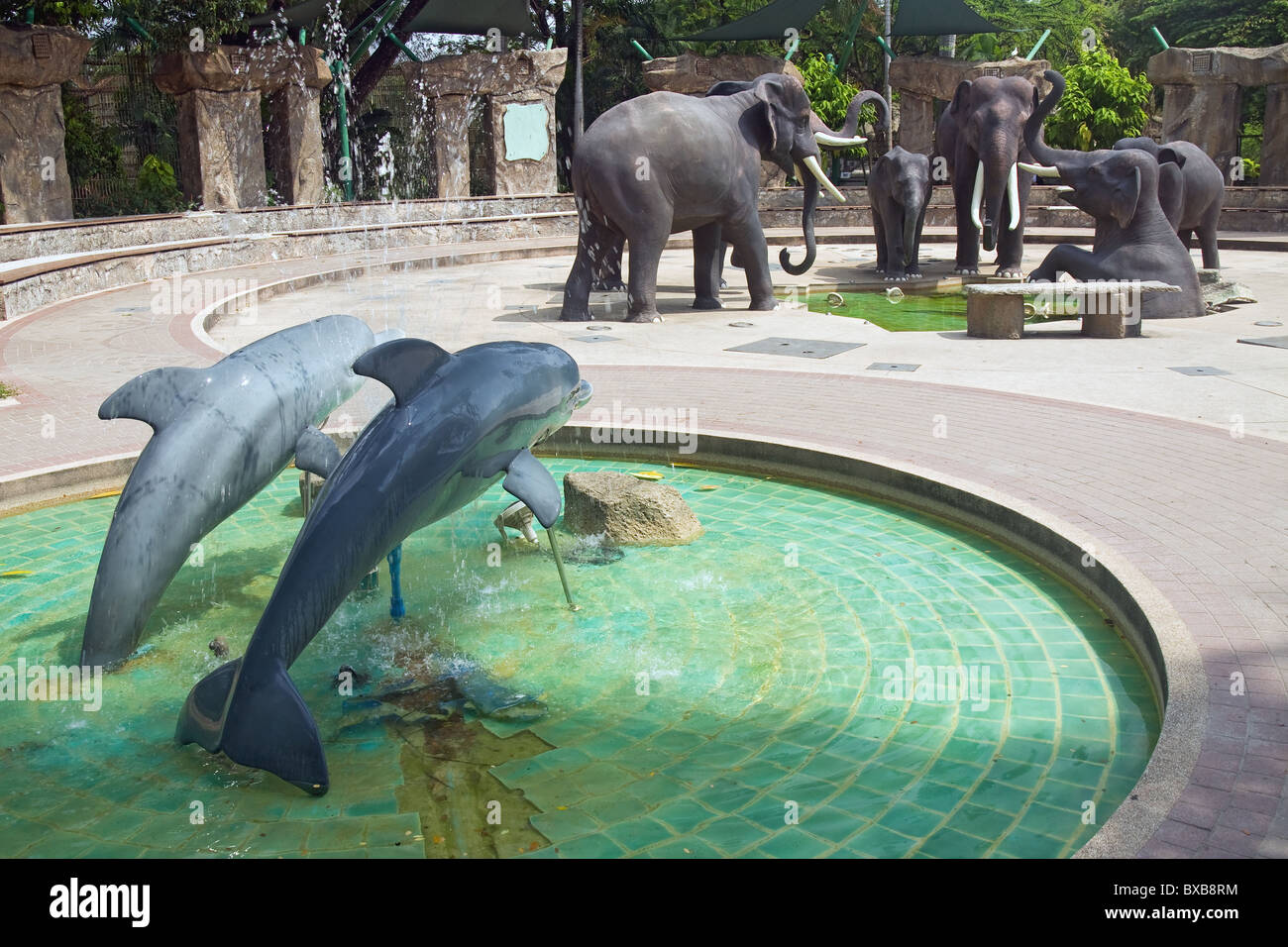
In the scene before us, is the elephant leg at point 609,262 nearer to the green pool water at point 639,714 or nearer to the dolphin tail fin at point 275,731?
the green pool water at point 639,714

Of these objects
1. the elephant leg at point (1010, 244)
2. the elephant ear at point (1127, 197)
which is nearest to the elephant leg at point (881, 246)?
the elephant leg at point (1010, 244)

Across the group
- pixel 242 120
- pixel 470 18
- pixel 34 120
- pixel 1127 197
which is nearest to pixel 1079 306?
pixel 1127 197

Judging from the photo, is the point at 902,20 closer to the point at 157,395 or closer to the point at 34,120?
the point at 34,120

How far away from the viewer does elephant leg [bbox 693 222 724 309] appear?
48.5ft

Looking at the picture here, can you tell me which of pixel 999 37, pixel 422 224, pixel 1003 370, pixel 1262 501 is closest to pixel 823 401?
pixel 1003 370

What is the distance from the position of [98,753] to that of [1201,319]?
12.8 meters

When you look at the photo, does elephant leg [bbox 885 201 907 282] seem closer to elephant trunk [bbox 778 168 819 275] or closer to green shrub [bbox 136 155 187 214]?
elephant trunk [bbox 778 168 819 275]

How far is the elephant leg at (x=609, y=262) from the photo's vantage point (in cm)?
1377

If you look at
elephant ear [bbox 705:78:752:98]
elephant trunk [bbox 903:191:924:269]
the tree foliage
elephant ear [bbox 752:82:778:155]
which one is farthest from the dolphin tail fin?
the tree foliage

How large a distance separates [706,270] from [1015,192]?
18.4 feet

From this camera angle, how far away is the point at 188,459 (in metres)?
4.96

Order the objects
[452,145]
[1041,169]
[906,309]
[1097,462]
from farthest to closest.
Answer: [452,145] < [1041,169] < [906,309] < [1097,462]

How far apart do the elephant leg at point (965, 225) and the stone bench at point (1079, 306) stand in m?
5.78

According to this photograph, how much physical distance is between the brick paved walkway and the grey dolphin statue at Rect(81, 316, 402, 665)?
322cm
